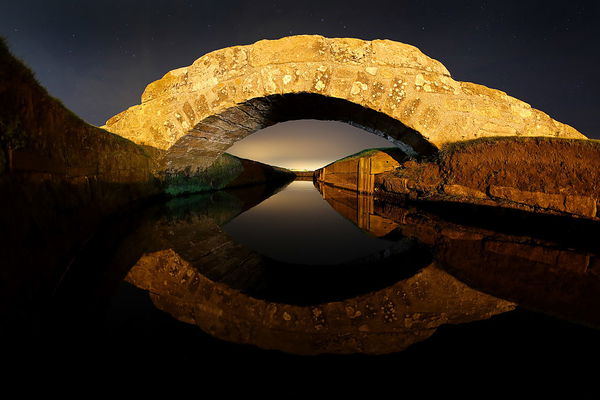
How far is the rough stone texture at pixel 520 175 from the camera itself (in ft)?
6.34

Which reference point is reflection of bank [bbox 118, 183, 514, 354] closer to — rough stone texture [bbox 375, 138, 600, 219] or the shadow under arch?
rough stone texture [bbox 375, 138, 600, 219]

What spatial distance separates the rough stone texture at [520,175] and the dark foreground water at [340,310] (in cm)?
42

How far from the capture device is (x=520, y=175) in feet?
7.55

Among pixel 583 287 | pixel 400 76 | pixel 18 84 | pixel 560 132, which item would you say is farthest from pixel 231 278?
pixel 560 132

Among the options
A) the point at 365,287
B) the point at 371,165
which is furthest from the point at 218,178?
the point at 365,287

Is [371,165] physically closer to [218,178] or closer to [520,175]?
[520,175]

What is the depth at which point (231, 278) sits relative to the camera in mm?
1194

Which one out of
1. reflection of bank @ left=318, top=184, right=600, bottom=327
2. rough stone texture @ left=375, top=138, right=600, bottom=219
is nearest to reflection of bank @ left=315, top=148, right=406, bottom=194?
rough stone texture @ left=375, top=138, right=600, bottom=219

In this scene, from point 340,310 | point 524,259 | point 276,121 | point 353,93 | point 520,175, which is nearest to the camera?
point 340,310

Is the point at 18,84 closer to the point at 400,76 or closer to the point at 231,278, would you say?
the point at 231,278

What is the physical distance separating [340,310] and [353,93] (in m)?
2.82

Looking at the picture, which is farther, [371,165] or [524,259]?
[371,165]

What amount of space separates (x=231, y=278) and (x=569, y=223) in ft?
→ 9.11

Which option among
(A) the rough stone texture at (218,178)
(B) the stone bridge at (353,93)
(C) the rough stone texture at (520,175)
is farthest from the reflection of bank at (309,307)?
(A) the rough stone texture at (218,178)
